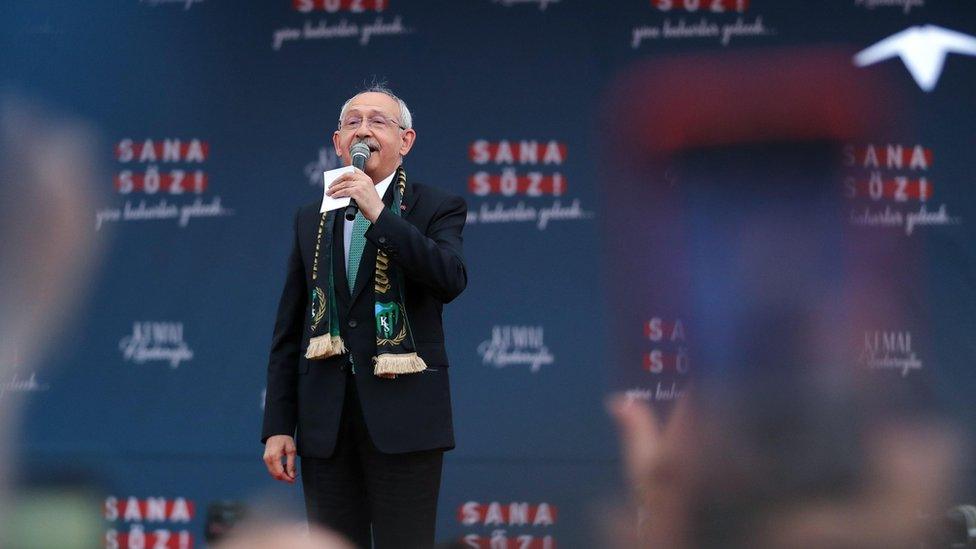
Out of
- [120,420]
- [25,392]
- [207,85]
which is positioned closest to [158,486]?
[120,420]

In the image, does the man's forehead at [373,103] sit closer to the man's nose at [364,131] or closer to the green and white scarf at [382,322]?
the man's nose at [364,131]

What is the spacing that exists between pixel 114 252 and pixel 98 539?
101 cm

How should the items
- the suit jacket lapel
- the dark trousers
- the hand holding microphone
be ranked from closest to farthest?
the hand holding microphone < the dark trousers < the suit jacket lapel

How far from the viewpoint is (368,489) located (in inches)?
79.1

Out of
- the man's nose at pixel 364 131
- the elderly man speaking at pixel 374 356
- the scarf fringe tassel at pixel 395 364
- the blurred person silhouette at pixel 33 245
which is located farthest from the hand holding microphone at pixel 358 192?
the blurred person silhouette at pixel 33 245

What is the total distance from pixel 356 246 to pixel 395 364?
27 cm

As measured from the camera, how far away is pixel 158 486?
3730 millimetres

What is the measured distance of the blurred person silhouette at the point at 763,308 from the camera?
3.57 metres

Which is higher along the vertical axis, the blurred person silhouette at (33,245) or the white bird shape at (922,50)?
the white bird shape at (922,50)

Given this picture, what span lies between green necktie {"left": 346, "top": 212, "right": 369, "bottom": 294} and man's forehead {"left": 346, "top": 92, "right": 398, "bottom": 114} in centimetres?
21

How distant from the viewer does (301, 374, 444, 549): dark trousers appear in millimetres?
1966

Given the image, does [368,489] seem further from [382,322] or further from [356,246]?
[356,246]

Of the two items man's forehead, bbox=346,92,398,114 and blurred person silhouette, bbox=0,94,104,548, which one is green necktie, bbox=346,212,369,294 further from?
blurred person silhouette, bbox=0,94,104,548

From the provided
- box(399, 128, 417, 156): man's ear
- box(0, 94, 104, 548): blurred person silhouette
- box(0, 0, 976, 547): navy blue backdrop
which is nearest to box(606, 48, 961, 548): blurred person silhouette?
box(0, 0, 976, 547): navy blue backdrop
